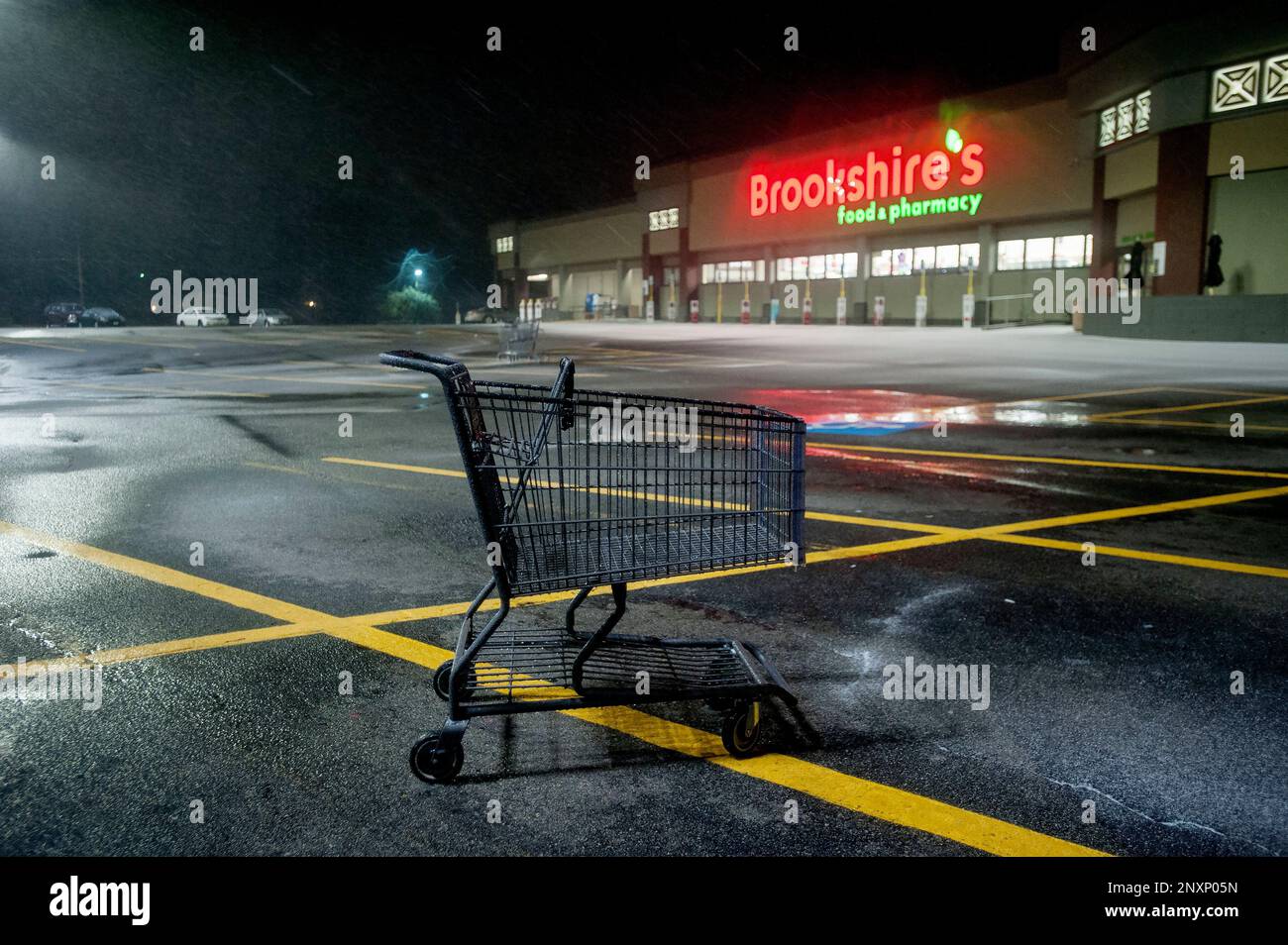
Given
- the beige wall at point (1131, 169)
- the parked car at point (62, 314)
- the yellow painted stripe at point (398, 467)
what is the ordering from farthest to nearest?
the parked car at point (62, 314)
the beige wall at point (1131, 169)
the yellow painted stripe at point (398, 467)

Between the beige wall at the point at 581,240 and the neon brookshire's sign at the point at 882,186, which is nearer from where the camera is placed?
the neon brookshire's sign at the point at 882,186

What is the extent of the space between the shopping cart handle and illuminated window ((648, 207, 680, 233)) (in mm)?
52352

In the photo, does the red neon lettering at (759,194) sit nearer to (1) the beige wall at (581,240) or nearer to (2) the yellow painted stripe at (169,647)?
(1) the beige wall at (581,240)

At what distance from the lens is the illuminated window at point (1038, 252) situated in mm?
34906

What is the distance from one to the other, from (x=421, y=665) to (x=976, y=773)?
6.67ft

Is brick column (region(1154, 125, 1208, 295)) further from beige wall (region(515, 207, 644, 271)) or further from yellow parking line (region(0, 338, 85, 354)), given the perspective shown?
beige wall (region(515, 207, 644, 271))

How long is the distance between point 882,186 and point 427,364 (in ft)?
129

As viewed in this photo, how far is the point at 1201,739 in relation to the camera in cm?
320

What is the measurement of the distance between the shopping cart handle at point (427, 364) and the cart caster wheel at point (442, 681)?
40.8 inches

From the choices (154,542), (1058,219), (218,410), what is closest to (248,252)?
(1058,219)

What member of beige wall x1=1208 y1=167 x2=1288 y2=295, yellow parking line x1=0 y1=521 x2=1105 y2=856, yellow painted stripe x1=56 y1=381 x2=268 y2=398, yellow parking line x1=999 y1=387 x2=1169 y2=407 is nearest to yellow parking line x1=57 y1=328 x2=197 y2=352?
yellow painted stripe x1=56 y1=381 x2=268 y2=398

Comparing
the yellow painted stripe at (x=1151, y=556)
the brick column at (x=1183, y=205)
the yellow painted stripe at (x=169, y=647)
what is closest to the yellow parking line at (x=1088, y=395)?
the yellow painted stripe at (x=1151, y=556)

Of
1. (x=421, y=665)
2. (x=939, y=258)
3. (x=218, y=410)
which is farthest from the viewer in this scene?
(x=939, y=258)
